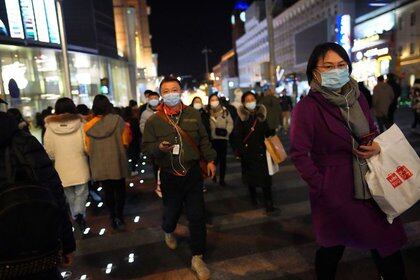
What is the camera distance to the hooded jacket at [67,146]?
222 inches

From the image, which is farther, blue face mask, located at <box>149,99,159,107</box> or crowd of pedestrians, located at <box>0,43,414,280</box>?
blue face mask, located at <box>149,99,159,107</box>

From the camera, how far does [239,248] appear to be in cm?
496

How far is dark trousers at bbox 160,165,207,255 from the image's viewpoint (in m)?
4.34

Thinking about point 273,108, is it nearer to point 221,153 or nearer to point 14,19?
point 221,153

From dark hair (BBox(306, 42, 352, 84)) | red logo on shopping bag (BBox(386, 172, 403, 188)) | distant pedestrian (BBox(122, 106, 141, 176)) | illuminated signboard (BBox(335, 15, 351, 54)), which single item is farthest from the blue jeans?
illuminated signboard (BBox(335, 15, 351, 54))

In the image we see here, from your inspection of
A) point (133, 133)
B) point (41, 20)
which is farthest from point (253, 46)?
point (133, 133)

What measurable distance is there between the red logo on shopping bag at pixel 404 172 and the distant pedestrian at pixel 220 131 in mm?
5696

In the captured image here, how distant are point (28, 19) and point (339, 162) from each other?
18.0 metres

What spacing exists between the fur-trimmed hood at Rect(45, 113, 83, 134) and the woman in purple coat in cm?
377

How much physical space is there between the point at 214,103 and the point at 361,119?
19.7ft

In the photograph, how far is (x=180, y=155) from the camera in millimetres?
4398

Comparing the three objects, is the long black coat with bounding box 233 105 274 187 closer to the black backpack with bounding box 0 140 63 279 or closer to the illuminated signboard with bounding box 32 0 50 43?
the black backpack with bounding box 0 140 63 279

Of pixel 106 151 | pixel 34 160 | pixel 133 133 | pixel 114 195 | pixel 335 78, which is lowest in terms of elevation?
pixel 114 195

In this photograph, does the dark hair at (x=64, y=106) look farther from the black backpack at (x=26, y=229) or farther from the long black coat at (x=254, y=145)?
the black backpack at (x=26, y=229)
